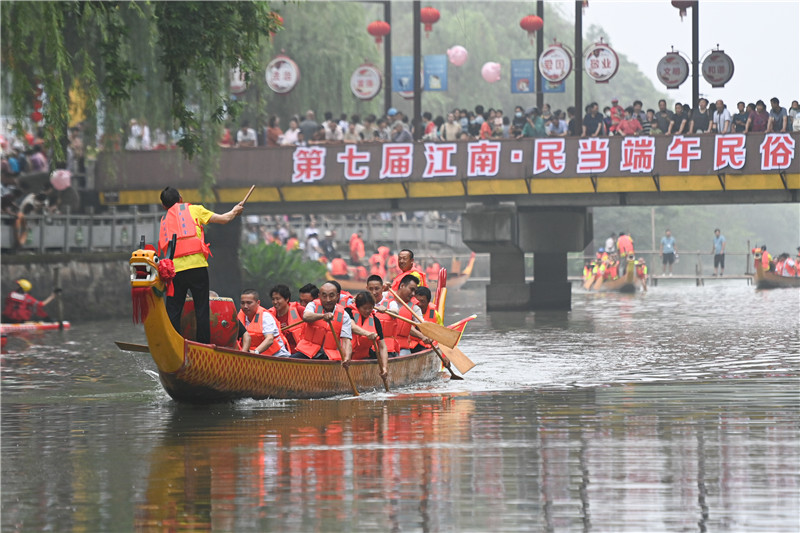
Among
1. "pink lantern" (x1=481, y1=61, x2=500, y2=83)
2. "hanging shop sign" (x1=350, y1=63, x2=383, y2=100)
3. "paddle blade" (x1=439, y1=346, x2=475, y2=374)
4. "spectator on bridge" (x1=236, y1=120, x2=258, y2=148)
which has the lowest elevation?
"paddle blade" (x1=439, y1=346, x2=475, y2=374)

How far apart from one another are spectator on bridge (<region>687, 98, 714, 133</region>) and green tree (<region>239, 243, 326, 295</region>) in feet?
31.8

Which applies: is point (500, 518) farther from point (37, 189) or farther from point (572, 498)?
point (37, 189)

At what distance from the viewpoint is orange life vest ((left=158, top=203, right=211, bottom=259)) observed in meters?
13.8

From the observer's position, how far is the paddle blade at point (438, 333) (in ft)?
55.0

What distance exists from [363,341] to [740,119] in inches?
677

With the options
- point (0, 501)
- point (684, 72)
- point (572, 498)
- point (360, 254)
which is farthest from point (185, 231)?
point (360, 254)

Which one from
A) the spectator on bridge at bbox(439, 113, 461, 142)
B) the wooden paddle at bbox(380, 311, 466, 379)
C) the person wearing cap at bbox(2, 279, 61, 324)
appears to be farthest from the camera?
the spectator on bridge at bbox(439, 113, 461, 142)

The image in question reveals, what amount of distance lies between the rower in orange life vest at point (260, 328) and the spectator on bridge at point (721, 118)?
17.8 m

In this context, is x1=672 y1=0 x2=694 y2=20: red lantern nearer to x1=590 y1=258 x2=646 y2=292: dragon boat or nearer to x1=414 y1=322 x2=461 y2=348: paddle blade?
x1=590 y1=258 x2=646 y2=292: dragon boat

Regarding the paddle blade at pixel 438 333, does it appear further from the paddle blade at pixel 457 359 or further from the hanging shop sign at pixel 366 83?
the hanging shop sign at pixel 366 83

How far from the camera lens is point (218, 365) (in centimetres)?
1365

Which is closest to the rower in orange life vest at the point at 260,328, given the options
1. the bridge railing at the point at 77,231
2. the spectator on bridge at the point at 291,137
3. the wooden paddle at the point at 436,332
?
the wooden paddle at the point at 436,332

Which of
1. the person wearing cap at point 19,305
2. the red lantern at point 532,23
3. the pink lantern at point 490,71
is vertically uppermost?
the red lantern at point 532,23

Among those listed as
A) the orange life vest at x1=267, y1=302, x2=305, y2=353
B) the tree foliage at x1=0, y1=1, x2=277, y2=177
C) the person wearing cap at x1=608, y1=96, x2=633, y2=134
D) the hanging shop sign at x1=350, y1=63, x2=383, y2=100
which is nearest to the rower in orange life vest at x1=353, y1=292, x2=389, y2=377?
the orange life vest at x1=267, y1=302, x2=305, y2=353
